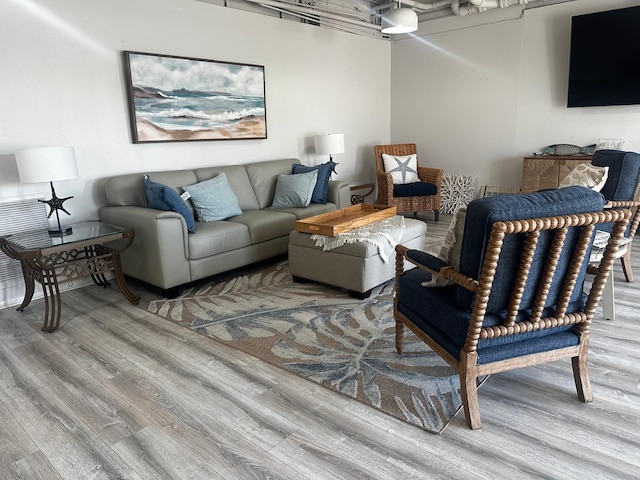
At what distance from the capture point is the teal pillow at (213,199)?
391 centimetres

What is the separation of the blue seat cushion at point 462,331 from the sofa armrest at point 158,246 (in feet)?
6.24

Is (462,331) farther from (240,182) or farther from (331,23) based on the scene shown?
(331,23)

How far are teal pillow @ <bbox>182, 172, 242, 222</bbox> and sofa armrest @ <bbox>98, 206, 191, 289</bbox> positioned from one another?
52cm

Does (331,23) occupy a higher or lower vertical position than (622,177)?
higher

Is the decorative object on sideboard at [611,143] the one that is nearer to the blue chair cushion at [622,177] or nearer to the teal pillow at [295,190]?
the blue chair cushion at [622,177]

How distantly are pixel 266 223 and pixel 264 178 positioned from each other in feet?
2.86

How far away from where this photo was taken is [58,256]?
3.06m

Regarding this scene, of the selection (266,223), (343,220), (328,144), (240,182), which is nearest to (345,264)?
(343,220)

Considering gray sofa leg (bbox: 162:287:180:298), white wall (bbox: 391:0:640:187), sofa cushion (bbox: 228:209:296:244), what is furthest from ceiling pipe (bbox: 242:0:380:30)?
gray sofa leg (bbox: 162:287:180:298)

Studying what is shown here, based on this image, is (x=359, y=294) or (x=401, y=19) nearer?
(x=359, y=294)

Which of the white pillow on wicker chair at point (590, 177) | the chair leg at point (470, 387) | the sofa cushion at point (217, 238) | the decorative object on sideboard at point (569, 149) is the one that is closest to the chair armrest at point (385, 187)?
the decorative object on sideboard at point (569, 149)

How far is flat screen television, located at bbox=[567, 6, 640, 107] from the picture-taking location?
4652mm

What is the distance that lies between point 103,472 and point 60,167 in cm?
211

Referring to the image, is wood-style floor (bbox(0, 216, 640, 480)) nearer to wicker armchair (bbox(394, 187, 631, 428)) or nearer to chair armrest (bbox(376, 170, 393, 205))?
wicker armchair (bbox(394, 187, 631, 428))
